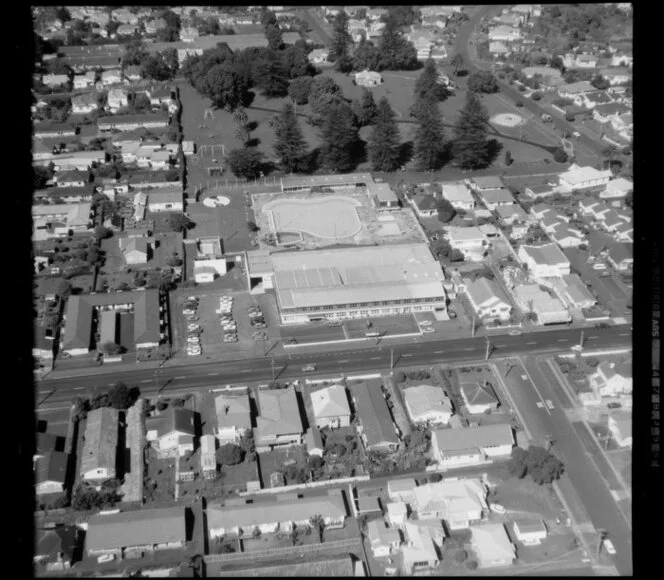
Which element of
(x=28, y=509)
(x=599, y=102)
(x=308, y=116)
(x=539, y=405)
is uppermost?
(x=308, y=116)

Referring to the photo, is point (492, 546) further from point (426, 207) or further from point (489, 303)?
point (426, 207)

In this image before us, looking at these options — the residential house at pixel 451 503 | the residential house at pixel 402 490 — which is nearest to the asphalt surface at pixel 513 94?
the residential house at pixel 451 503

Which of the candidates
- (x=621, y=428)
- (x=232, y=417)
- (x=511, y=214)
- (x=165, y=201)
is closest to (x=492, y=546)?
(x=621, y=428)

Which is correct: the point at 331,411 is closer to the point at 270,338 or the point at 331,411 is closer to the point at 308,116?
the point at 270,338

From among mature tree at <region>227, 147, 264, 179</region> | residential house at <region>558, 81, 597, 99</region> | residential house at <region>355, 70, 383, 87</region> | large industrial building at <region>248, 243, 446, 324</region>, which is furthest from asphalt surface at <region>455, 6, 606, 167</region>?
mature tree at <region>227, 147, 264, 179</region>

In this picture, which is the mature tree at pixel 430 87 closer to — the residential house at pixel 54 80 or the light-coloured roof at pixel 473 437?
the residential house at pixel 54 80
